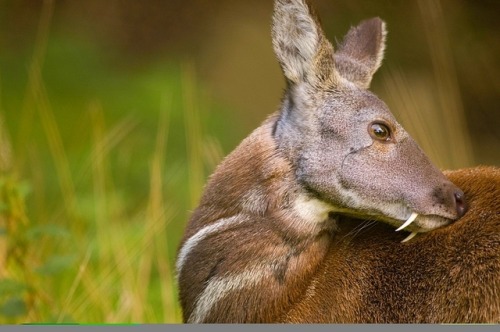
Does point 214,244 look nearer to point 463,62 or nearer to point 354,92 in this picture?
point 354,92

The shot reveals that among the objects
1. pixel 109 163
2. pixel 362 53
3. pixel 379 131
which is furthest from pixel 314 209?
pixel 109 163

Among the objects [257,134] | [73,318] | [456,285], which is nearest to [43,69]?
[73,318]

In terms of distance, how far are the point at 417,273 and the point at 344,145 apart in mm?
437

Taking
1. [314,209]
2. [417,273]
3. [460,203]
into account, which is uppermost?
[314,209]

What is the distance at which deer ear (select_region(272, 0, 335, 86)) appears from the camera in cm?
341

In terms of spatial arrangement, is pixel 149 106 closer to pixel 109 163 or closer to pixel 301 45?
pixel 109 163

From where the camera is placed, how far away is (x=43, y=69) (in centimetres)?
466

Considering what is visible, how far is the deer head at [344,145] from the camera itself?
3.35 meters

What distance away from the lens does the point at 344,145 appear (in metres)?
3.40

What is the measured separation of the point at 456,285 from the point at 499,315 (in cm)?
15

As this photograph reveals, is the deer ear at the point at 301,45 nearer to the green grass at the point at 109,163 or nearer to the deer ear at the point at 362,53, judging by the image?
the deer ear at the point at 362,53

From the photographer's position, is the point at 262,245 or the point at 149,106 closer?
the point at 262,245

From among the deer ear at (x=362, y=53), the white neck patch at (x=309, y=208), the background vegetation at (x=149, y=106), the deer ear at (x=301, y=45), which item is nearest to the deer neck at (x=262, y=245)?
the white neck patch at (x=309, y=208)

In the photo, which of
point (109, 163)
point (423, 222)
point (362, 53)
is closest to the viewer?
point (423, 222)
